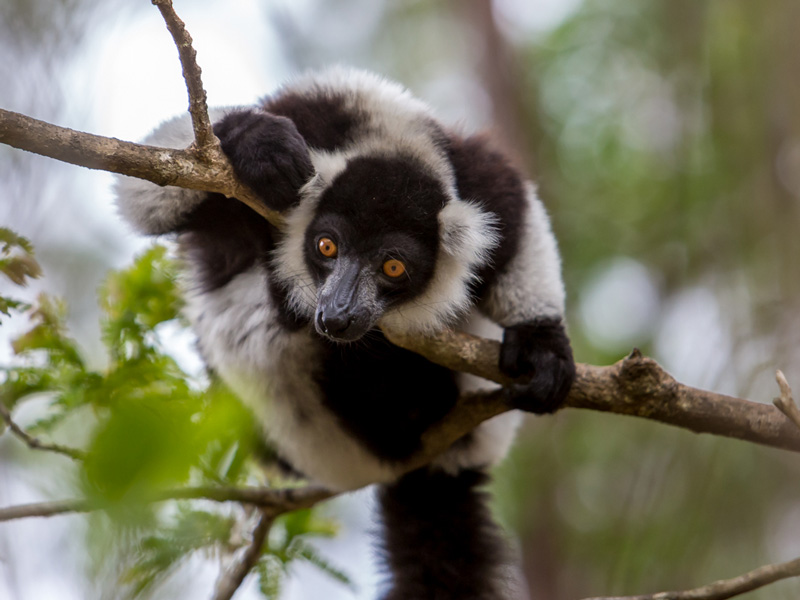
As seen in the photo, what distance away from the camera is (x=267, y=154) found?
10.5 feet

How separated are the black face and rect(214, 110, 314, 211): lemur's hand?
0.87 feet

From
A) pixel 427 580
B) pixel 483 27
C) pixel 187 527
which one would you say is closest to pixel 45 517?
pixel 187 527

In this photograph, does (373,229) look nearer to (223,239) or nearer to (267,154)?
(267,154)

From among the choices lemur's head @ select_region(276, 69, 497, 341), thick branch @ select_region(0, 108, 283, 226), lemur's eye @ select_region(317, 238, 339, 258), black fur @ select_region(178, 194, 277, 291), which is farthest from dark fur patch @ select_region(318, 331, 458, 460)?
thick branch @ select_region(0, 108, 283, 226)

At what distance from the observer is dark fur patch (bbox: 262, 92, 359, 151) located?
3.82m

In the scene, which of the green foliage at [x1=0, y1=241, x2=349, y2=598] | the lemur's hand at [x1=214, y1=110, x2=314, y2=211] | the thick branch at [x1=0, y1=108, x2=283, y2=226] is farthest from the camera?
the lemur's hand at [x1=214, y1=110, x2=314, y2=211]

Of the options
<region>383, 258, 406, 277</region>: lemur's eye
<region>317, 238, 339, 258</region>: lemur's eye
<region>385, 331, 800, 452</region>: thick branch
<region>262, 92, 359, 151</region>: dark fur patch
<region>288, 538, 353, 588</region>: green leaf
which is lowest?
<region>288, 538, 353, 588</region>: green leaf

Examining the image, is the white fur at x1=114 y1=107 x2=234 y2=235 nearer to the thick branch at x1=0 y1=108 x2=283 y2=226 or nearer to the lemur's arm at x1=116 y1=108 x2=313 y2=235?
the lemur's arm at x1=116 y1=108 x2=313 y2=235

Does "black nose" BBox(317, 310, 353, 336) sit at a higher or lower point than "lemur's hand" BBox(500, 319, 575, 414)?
lower

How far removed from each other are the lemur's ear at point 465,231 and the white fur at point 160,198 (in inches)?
45.6

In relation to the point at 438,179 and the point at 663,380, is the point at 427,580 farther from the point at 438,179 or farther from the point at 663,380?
the point at 438,179

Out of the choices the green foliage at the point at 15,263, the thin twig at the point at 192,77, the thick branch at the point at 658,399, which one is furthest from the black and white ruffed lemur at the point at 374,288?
the green foliage at the point at 15,263

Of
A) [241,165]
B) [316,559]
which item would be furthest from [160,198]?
[316,559]

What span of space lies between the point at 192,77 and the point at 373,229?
1.19 metres
